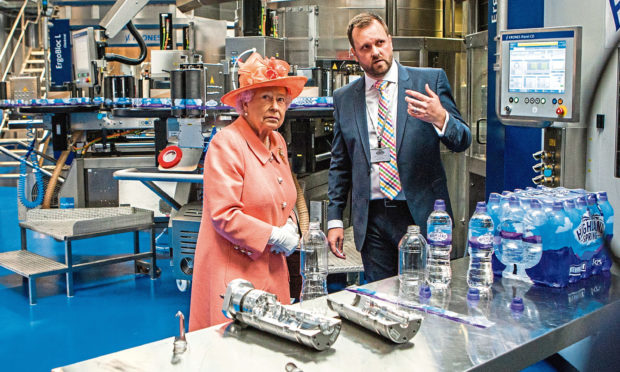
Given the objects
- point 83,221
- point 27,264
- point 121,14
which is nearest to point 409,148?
point 83,221

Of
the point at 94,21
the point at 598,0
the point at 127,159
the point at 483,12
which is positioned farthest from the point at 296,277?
the point at 94,21

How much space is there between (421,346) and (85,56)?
6.33 metres

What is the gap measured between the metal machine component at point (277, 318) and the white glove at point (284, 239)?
0.61 m

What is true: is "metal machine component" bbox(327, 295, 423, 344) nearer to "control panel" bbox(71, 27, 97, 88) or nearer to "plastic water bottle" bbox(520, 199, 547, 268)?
"plastic water bottle" bbox(520, 199, 547, 268)

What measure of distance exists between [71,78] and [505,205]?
7008 millimetres

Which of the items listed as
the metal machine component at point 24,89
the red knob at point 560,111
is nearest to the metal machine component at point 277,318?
the red knob at point 560,111

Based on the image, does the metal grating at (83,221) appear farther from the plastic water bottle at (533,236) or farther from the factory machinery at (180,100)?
the plastic water bottle at (533,236)

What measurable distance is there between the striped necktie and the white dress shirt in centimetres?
2

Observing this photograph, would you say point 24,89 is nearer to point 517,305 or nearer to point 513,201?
point 513,201

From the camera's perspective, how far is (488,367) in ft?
6.18

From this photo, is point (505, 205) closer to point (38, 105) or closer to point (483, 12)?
point (483, 12)

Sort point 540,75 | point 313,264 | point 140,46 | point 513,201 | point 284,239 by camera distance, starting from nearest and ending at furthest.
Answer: point 513,201
point 284,239
point 313,264
point 540,75
point 140,46

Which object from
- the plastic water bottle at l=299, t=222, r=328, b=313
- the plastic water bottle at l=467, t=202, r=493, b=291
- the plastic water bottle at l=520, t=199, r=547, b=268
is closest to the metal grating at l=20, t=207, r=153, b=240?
the plastic water bottle at l=299, t=222, r=328, b=313

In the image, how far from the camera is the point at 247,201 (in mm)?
2807
